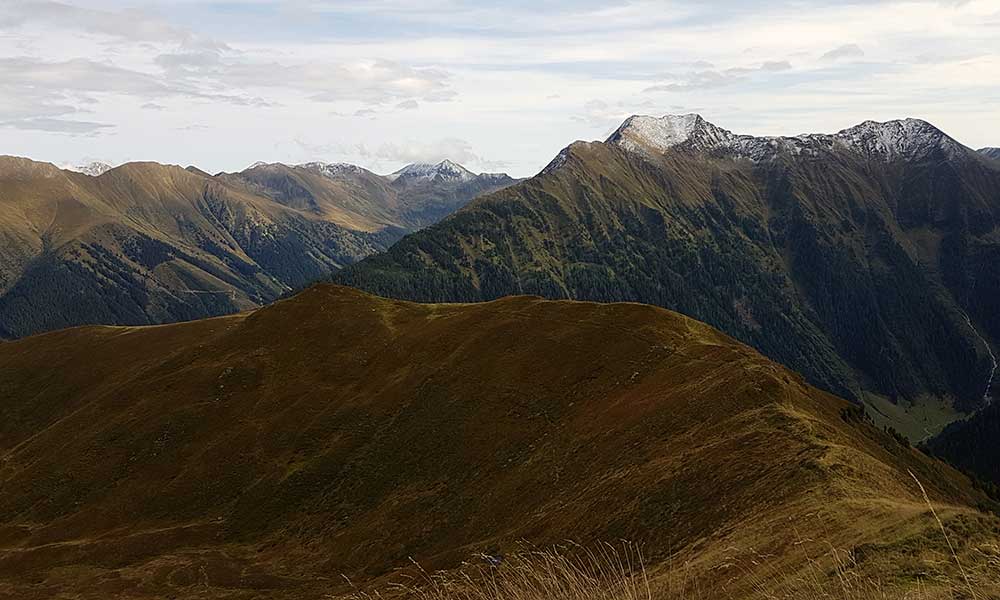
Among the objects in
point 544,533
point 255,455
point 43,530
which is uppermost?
point 544,533

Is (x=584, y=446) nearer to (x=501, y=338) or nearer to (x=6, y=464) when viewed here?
(x=501, y=338)

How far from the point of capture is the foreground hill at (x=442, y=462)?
39094 millimetres

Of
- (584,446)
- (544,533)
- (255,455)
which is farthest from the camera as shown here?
(255,455)

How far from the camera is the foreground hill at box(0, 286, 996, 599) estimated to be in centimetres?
3909

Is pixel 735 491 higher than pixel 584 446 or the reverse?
higher

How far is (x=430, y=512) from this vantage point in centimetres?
6275

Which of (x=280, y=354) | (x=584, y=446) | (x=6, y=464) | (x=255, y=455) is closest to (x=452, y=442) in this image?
(x=584, y=446)

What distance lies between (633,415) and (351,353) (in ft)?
170

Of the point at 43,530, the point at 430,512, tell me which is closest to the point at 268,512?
the point at 430,512

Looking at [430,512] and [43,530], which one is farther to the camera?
[43,530]

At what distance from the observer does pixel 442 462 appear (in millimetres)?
70312

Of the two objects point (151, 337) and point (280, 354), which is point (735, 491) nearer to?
point (280, 354)

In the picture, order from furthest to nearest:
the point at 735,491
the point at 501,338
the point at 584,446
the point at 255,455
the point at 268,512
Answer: the point at 501,338, the point at 255,455, the point at 268,512, the point at 584,446, the point at 735,491

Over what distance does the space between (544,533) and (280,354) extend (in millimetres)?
66441
